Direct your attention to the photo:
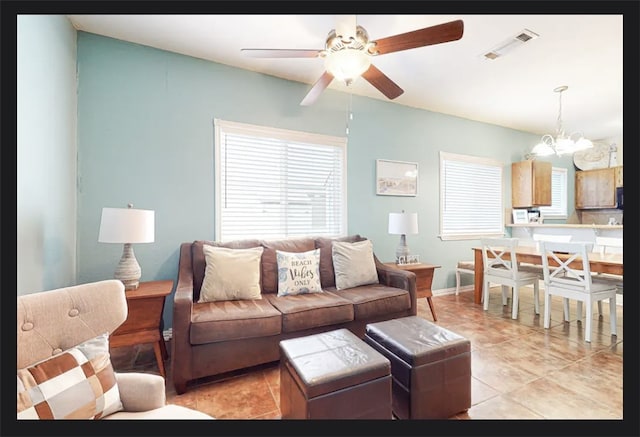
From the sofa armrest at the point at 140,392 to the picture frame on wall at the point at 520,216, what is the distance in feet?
18.1

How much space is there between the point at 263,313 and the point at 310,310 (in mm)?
370

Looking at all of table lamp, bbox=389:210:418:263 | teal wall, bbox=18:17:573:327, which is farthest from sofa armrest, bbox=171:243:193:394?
table lamp, bbox=389:210:418:263

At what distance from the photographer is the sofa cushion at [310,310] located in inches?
82.7

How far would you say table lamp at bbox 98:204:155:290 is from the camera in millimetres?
1904

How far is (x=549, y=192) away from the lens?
4855 millimetres

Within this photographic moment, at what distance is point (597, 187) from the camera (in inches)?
212

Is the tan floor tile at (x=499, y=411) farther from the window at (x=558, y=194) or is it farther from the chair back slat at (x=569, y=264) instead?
the window at (x=558, y=194)

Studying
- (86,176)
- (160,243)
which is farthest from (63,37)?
(160,243)

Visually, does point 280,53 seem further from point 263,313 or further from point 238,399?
point 238,399

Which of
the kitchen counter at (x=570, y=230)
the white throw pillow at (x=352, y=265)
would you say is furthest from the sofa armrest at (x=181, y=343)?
the kitchen counter at (x=570, y=230)

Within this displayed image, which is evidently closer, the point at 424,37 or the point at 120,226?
the point at 424,37

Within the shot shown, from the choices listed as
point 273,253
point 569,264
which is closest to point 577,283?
point 569,264

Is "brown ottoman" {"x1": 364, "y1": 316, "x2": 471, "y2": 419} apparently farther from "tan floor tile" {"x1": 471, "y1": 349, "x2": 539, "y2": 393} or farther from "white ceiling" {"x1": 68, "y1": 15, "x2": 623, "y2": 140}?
"white ceiling" {"x1": 68, "y1": 15, "x2": 623, "y2": 140}

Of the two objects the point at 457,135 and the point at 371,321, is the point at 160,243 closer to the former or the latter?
the point at 371,321
